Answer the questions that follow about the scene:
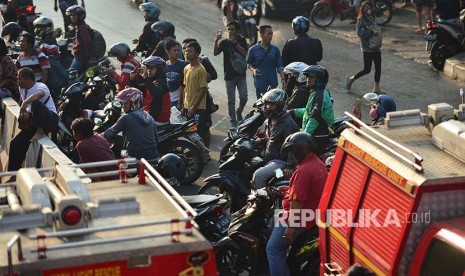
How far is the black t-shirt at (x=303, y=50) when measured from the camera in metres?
17.3

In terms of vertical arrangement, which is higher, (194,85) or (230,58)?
(194,85)

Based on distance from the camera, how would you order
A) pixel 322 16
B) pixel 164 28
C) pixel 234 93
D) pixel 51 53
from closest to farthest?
pixel 234 93
pixel 164 28
pixel 51 53
pixel 322 16

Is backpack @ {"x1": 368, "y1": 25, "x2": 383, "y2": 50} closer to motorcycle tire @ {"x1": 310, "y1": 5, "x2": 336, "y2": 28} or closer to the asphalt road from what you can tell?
the asphalt road

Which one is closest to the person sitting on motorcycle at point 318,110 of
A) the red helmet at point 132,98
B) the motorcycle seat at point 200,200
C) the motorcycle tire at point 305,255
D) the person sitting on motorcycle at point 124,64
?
the motorcycle seat at point 200,200

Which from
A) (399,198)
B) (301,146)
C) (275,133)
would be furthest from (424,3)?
(399,198)

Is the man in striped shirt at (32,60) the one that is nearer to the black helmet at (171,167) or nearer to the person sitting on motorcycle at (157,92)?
the person sitting on motorcycle at (157,92)

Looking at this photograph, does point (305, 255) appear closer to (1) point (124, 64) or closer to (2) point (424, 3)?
(1) point (124, 64)

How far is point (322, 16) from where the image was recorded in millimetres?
26359

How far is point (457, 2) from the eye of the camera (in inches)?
837

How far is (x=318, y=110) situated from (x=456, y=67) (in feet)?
26.6

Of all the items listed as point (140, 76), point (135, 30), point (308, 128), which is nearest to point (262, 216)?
point (308, 128)

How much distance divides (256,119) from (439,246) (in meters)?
7.31

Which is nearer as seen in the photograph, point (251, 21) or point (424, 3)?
point (251, 21)

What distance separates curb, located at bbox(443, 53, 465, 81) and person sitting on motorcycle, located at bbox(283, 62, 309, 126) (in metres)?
6.32
